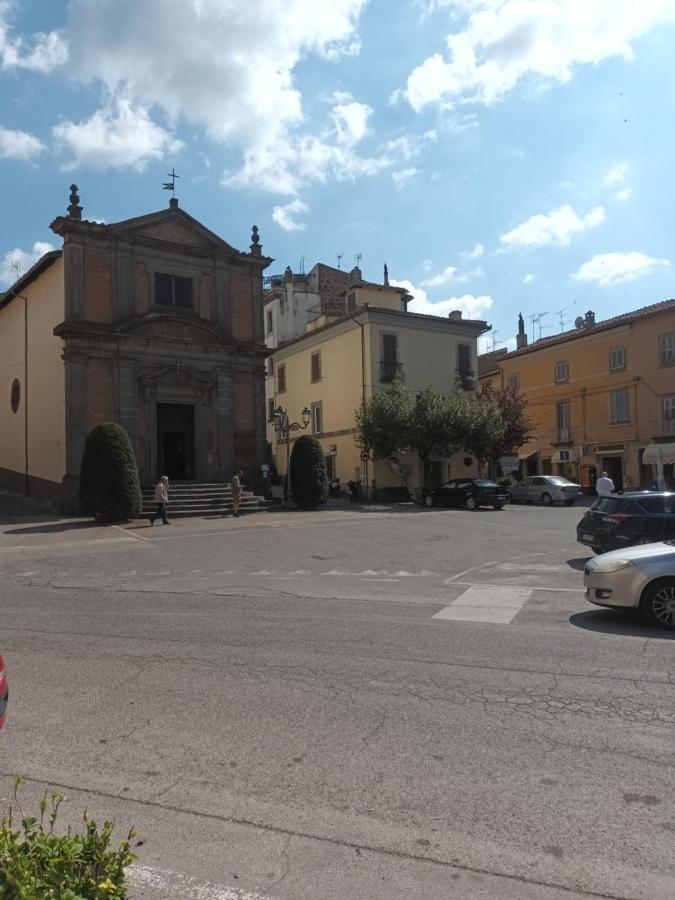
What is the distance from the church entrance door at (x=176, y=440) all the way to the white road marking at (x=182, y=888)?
2639 centimetres

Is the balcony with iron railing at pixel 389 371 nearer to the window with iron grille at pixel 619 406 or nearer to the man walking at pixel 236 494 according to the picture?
the man walking at pixel 236 494

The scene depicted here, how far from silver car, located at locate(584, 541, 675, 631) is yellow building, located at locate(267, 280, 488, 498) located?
2691 cm

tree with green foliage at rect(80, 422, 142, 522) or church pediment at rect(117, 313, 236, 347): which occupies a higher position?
church pediment at rect(117, 313, 236, 347)

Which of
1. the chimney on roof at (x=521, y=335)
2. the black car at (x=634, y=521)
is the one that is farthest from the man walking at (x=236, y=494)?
the chimney on roof at (x=521, y=335)

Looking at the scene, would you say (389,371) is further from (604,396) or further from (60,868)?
(60,868)

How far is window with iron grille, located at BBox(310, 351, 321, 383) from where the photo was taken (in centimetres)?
4044

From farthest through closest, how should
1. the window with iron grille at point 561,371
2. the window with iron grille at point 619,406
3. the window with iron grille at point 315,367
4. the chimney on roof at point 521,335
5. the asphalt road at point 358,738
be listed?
the chimney on roof at point 521,335 → the window with iron grille at point 561,371 → the window with iron grille at point 619,406 → the window with iron grille at point 315,367 → the asphalt road at point 358,738

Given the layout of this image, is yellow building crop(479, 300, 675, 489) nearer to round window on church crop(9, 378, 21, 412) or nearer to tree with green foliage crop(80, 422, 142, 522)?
tree with green foliage crop(80, 422, 142, 522)

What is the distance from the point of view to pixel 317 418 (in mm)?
40469

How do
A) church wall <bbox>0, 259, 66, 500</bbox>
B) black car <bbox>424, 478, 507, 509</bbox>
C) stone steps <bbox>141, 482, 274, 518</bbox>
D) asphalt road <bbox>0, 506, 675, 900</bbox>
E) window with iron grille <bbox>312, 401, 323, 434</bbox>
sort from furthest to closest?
window with iron grille <bbox>312, 401, 323, 434</bbox>, black car <bbox>424, 478, 507, 509</bbox>, church wall <bbox>0, 259, 66, 500</bbox>, stone steps <bbox>141, 482, 274, 518</bbox>, asphalt road <bbox>0, 506, 675, 900</bbox>

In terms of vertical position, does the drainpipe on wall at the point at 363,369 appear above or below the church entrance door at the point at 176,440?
above

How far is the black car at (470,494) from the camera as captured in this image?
97.1 ft

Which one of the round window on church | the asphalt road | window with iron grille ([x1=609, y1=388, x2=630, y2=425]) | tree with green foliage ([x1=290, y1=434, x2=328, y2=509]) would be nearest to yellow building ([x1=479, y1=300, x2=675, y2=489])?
window with iron grille ([x1=609, y1=388, x2=630, y2=425])

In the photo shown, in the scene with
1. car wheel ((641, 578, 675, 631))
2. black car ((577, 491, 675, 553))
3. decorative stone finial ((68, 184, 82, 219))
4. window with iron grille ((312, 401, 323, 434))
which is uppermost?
decorative stone finial ((68, 184, 82, 219))
